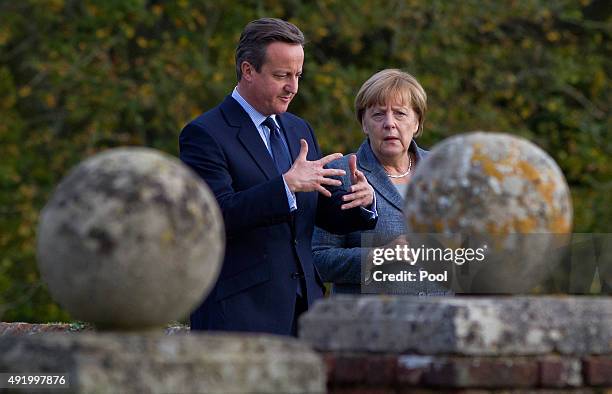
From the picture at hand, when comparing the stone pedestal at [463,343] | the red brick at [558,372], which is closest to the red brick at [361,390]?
the stone pedestal at [463,343]

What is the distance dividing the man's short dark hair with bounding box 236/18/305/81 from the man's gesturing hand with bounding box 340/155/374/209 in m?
0.61

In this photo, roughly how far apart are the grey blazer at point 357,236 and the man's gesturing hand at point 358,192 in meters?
0.27

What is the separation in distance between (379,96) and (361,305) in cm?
199

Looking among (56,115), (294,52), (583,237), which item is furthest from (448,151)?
(56,115)

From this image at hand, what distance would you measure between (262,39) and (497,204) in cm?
198

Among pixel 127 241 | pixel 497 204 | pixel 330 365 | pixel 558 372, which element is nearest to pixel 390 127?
pixel 497 204

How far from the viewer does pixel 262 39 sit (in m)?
5.21

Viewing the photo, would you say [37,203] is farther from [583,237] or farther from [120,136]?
[583,237]

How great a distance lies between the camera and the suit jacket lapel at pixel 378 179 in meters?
5.34

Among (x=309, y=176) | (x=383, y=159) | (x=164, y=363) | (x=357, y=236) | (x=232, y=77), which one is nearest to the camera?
(x=164, y=363)

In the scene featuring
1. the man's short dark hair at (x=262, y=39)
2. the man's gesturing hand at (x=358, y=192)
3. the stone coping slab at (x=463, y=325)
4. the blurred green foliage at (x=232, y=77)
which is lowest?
the stone coping slab at (x=463, y=325)

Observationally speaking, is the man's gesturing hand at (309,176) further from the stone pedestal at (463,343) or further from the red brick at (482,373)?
the red brick at (482,373)

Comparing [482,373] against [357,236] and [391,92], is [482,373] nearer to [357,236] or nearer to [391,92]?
[357,236]

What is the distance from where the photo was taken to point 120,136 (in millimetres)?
11508
